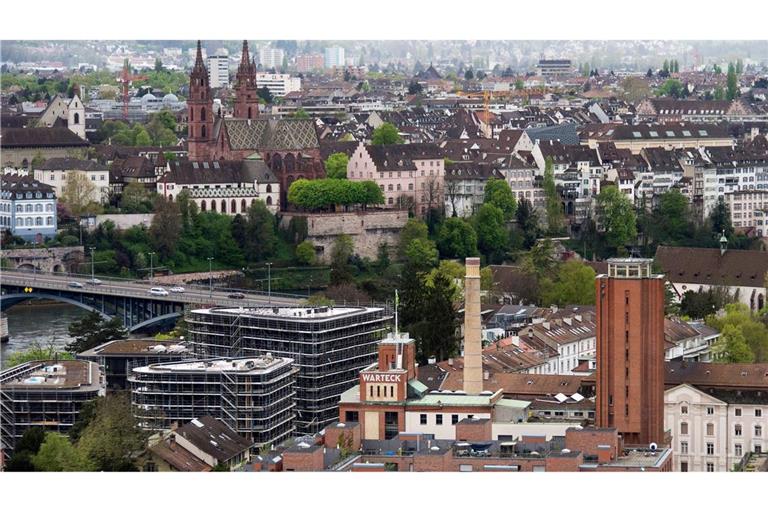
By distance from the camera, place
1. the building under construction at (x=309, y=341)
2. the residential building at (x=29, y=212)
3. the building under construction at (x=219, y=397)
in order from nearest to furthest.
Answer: the building under construction at (x=219, y=397) → the building under construction at (x=309, y=341) → the residential building at (x=29, y=212)

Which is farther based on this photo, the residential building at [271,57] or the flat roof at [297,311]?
the residential building at [271,57]

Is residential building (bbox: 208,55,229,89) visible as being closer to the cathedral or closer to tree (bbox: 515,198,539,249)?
the cathedral

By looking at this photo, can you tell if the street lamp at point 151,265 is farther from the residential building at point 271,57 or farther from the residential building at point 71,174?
the residential building at point 271,57

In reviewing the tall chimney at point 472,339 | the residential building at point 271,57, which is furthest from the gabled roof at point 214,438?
the residential building at point 271,57

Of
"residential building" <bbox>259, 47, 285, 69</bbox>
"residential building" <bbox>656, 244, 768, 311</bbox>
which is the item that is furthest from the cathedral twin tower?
"residential building" <bbox>259, 47, 285, 69</bbox>

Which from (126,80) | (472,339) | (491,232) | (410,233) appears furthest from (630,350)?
(126,80)

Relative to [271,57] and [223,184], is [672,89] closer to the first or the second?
[271,57]
